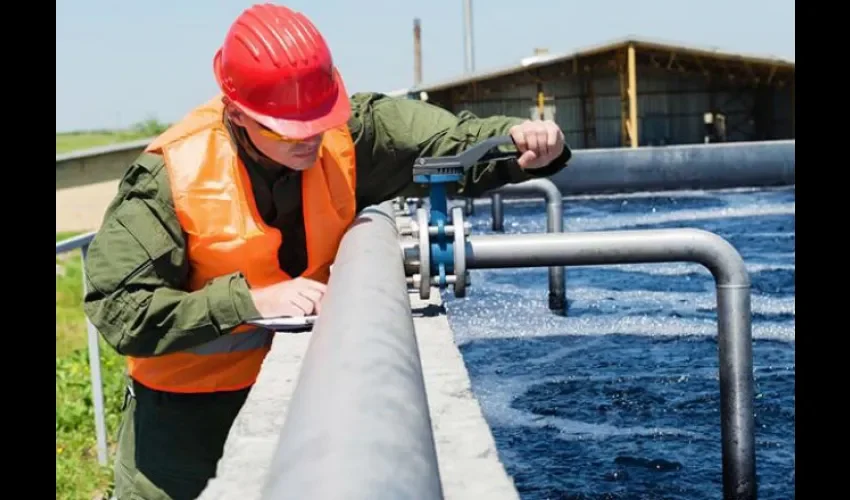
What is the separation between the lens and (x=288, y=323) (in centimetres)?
216

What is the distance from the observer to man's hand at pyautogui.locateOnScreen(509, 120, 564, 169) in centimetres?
260

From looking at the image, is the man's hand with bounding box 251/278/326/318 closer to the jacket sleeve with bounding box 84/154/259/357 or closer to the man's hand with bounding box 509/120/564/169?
the jacket sleeve with bounding box 84/154/259/357

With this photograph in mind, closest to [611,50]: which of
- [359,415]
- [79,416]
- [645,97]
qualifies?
[645,97]

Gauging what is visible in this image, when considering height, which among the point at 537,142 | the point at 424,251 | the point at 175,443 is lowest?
the point at 175,443

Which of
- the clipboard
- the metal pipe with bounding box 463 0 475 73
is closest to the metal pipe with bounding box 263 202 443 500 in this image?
the clipboard

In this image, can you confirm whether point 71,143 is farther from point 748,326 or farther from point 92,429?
point 748,326

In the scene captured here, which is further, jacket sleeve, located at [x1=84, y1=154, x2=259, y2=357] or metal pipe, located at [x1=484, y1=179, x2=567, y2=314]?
metal pipe, located at [x1=484, y1=179, x2=567, y2=314]

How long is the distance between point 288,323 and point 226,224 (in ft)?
1.07

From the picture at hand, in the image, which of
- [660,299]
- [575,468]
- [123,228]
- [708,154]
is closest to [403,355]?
[123,228]

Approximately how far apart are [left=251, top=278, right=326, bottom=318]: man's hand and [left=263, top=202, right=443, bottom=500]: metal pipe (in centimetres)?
53

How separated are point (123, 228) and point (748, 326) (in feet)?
6.47

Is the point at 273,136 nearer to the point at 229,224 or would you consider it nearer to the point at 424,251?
the point at 229,224

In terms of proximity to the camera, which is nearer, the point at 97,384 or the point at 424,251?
the point at 424,251

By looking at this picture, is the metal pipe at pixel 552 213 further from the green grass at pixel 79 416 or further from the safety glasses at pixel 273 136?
the safety glasses at pixel 273 136
